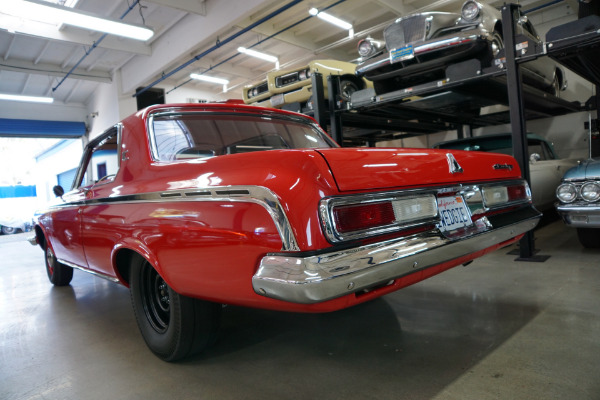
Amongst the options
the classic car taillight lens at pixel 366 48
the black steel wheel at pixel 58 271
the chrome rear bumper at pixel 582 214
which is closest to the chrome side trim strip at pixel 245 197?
the black steel wheel at pixel 58 271

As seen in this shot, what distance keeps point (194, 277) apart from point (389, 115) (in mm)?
5176

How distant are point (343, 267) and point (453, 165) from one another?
3.02 ft

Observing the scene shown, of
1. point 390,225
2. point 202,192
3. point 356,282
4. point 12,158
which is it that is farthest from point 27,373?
point 12,158

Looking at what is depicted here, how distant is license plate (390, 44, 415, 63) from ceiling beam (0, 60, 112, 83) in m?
11.8

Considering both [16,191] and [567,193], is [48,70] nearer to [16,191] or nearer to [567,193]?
[16,191]

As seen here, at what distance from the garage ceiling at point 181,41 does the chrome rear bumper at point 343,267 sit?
741 cm

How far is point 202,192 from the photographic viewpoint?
5.45 feet

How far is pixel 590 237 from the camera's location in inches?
153

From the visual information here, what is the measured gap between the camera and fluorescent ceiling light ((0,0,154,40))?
6.71 meters

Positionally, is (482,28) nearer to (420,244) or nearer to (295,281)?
(420,244)

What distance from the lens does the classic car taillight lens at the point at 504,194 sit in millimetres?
2107

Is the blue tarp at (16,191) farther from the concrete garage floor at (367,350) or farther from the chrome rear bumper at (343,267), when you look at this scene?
the chrome rear bumper at (343,267)

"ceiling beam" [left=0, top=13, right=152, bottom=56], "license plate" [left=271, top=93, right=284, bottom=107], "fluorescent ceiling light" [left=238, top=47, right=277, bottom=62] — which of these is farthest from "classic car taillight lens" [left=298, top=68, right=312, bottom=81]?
"ceiling beam" [left=0, top=13, right=152, bottom=56]

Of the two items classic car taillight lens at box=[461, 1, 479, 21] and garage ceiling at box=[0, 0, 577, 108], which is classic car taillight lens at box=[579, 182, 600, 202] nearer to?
classic car taillight lens at box=[461, 1, 479, 21]
